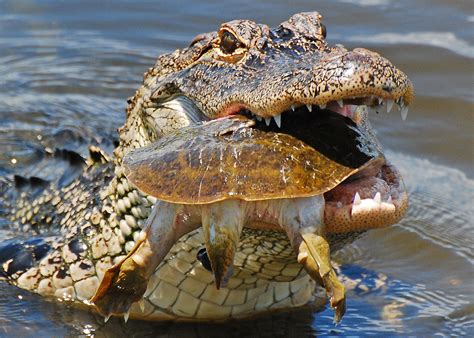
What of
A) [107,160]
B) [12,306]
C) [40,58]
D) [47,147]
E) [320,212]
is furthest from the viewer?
[40,58]

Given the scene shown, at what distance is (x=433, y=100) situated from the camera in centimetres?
814

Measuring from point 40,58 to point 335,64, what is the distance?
19.8 ft

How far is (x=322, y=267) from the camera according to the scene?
3402 mm

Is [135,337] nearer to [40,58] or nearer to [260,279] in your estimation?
[260,279]

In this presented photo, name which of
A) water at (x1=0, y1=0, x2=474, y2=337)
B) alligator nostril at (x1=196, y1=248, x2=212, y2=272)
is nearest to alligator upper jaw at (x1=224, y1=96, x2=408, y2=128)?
alligator nostril at (x1=196, y1=248, x2=212, y2=272)

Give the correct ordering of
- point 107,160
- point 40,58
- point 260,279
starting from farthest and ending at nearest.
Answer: point 40,58
point 107,160
point 260,279

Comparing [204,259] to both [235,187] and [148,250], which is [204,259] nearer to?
[148,250]

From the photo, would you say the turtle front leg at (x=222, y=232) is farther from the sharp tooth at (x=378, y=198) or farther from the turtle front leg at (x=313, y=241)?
the sharp tooth at (x=378, y=198)

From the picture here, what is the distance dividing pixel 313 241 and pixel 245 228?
714 mm

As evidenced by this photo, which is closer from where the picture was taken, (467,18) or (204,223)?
(204,223)

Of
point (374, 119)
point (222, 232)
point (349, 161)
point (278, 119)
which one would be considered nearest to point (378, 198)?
point (349, 161)

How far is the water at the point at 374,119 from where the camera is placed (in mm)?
5152

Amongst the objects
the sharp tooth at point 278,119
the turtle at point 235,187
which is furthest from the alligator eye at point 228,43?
the sharp tooth at point 278,119

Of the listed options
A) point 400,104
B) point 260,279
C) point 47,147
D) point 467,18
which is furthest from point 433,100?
point 400,104
